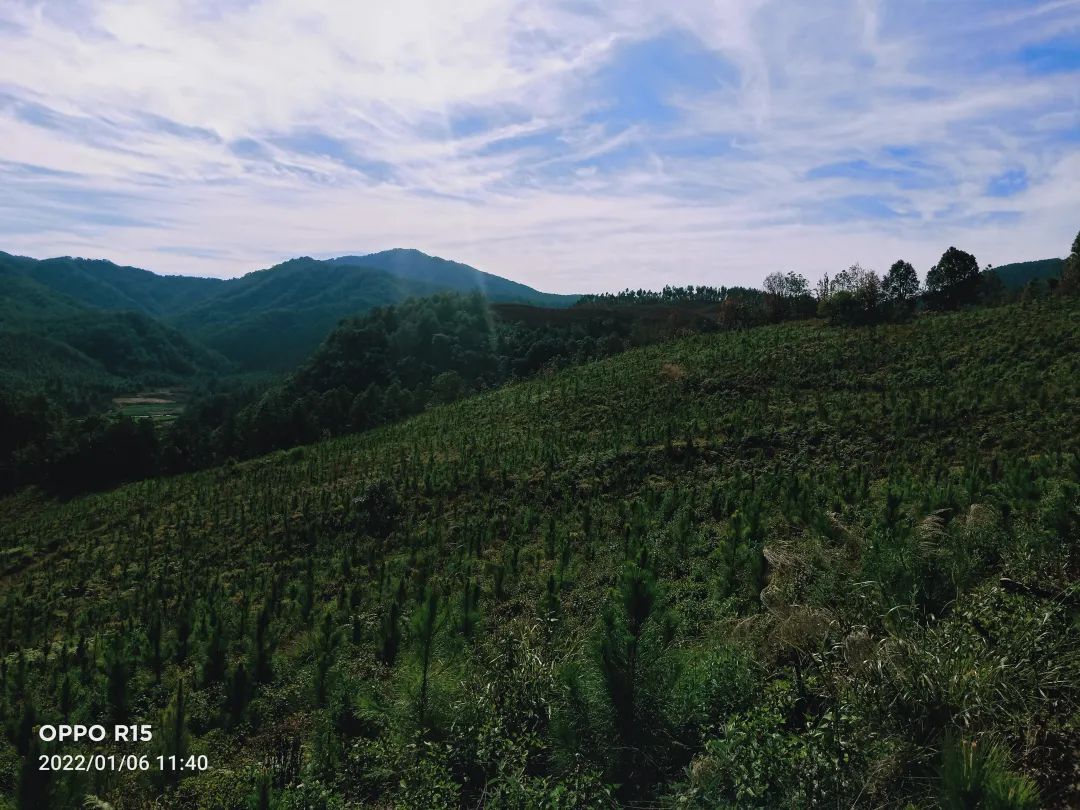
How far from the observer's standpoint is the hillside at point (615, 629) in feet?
12.4

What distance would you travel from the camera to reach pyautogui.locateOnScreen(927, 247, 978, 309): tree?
42781mm

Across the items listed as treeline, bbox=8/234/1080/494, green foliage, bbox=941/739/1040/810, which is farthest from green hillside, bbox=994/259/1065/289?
green foliage, bbox=941/739/1040/810

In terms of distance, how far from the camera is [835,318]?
130ft

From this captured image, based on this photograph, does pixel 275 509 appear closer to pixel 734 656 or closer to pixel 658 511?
pixel 658 511

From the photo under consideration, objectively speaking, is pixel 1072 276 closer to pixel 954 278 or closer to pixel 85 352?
pixel 954 278

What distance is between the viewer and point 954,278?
4322cm

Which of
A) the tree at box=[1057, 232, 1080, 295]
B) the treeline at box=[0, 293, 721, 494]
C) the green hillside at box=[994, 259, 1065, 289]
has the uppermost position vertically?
the green hillside at box=[994, 259, 1065, 289]

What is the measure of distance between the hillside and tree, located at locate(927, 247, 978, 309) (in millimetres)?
25017

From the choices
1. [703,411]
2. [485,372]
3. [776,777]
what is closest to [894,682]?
[776,777]

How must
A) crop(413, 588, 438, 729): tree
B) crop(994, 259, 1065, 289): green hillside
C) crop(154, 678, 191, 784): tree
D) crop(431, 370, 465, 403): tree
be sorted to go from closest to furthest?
crop(154, 678, 191, 784): tree → crop(413, 588, 438, 729): tree → crop(431, 370, 465, 403): tree → crop(994, 259, 1065, 289): green hillside

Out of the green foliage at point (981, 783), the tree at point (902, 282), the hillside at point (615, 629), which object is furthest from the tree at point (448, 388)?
the green foliage at point (981, 783)

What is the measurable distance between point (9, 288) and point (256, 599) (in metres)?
256

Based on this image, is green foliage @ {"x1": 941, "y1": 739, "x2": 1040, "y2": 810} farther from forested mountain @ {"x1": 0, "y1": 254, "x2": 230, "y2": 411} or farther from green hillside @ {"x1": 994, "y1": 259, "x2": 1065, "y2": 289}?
green hillside @ {"x1": 994, "y1": 259, "x2": 1065, "y2": 289}

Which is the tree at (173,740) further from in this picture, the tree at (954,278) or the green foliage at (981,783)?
the tree at (954,278)
